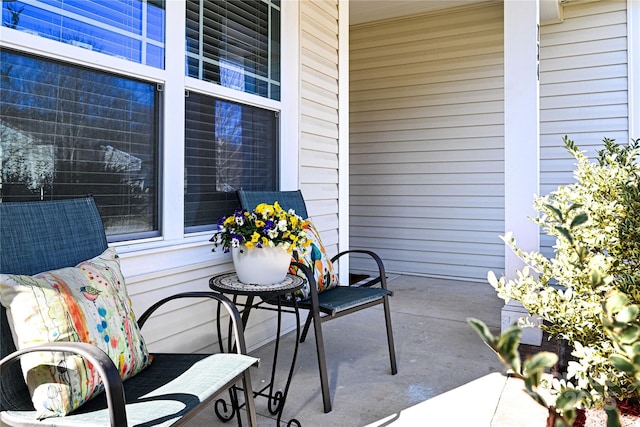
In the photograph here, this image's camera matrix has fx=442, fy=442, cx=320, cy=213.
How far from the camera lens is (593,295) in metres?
1.34

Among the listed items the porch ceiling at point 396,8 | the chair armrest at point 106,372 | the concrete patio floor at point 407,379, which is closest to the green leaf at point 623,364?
the chair armrest at point 106,372

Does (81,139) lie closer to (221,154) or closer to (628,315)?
(221,154)

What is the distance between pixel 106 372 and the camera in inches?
41.0

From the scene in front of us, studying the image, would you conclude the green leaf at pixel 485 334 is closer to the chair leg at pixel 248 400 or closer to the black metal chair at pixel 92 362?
the black metal chair at pixel 92 362

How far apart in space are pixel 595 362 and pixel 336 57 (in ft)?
10.3

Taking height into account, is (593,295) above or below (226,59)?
below

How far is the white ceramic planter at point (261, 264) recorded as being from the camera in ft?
6.63

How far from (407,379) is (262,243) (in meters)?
1.15

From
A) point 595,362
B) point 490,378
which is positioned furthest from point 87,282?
point 490,378

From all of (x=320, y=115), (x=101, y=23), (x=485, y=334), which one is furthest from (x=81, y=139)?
(x=320, y=115)

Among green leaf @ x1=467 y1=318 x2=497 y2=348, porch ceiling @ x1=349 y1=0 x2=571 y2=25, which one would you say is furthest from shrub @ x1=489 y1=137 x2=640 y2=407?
porch ceiling @ x1=349 y1=0 x2=571 y2=25

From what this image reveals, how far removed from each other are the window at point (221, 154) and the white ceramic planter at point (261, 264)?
0.56 meters

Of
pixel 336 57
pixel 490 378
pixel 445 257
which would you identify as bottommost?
pixel 490 378

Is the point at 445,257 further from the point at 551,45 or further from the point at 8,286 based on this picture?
the point at 8,286
